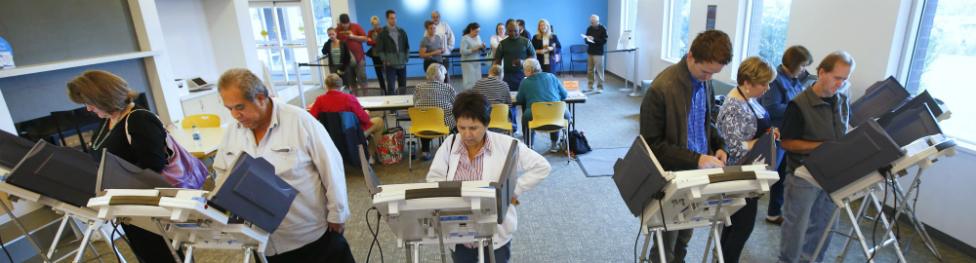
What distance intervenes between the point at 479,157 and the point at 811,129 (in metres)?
1.71

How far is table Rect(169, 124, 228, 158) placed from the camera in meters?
3.37

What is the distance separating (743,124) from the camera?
2.25 m

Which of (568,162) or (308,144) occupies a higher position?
(308,144)

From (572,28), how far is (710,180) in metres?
10.2

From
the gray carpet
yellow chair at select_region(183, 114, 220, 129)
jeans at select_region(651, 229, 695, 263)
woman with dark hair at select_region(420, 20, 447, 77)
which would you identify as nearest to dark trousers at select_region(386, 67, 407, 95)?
woman with dark hair at select_region(420, 20, 447, 77)

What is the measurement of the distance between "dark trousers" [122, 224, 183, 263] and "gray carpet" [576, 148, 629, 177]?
3.40 m

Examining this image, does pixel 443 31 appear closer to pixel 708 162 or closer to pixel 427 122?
pixel 427 122

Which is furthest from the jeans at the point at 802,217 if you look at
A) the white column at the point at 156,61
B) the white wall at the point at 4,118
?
the white column at the point at 156,61

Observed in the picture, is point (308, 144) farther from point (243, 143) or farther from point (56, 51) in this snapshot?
point (56, 51)

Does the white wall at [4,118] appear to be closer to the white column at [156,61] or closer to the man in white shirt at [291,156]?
the white column at [156,61]

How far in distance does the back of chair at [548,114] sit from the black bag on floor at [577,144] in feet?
1.32

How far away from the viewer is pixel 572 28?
11.0 meters

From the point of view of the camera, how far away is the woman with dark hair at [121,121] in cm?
195

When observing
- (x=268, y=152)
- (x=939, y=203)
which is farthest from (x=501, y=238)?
(x=939, y=203)
